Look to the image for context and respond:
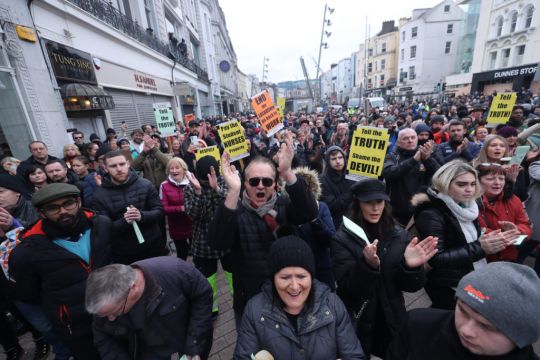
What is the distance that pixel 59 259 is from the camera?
83.5 inches

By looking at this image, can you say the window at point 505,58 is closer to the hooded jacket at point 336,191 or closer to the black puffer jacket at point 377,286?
the hooded jacket at point 336,191

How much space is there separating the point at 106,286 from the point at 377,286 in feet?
6.52

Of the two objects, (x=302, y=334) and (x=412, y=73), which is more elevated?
(x=412, y=73)

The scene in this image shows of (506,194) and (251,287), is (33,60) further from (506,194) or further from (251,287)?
(506,194)

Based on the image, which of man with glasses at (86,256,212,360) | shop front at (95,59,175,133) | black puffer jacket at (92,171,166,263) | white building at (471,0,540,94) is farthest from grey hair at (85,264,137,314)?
white building at (471,0,540,94)

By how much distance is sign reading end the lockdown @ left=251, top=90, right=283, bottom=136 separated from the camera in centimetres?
468

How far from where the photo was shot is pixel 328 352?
1645 millimetres

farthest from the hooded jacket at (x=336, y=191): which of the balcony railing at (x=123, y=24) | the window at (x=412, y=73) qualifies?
the window at (x=412, y=73)

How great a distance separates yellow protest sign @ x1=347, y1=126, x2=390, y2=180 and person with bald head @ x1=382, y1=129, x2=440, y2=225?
420 mm

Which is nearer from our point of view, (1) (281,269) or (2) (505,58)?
(1) (281,269)

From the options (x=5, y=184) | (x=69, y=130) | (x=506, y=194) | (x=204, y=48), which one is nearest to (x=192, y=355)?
(x=5, y=184)

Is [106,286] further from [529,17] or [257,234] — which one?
[529,17]

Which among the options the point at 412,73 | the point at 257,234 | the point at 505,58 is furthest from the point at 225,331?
the point at 412,73

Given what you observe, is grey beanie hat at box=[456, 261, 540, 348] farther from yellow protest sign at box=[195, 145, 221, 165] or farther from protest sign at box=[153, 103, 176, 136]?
protest sign at box=[153, 103, 176, 136]
